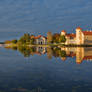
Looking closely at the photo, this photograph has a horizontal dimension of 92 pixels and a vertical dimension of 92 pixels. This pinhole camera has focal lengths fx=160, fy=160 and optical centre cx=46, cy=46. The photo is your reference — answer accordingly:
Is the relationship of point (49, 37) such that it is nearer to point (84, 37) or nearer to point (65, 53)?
point (84, 37)

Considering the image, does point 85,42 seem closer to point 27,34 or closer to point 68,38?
point 68,38

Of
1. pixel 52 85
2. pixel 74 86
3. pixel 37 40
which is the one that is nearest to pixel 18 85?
pixel 52 85

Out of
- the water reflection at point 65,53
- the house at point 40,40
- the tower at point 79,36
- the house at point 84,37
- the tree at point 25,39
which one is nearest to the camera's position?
the water reflection at point 65,53

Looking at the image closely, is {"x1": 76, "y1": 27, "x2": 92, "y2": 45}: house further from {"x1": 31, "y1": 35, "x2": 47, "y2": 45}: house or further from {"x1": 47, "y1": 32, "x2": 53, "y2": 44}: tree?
{"x1": 31, "y1": 35, "x2": 47, "y2": 45}: house

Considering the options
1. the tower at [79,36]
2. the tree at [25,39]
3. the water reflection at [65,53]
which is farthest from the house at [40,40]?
the water reflection at [65,53]

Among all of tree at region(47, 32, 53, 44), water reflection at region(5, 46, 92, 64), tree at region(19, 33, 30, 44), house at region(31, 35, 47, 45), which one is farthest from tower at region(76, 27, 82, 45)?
water reflection at region(5, 46, 92, 64)

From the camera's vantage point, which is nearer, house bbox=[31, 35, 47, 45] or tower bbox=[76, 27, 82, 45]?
tower bbox=[76, 27, 82, 45]

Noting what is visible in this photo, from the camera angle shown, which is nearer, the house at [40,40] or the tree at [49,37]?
the tree at [49,37]

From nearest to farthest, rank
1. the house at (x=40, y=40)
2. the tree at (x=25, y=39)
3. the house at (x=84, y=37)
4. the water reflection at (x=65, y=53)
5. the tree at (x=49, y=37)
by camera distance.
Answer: the water reflection at (x=65, y=53) → the house at (x=84, y=37) → the tree at (x=25, y=39) → the tree at (x=49, y=37) → the house at (x=40, y=40)

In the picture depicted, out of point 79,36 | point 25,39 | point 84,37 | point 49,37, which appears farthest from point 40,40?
point 84,37

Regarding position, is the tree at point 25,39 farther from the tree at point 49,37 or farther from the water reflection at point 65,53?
the water reflection at point 65,53

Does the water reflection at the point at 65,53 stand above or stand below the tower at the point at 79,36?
below

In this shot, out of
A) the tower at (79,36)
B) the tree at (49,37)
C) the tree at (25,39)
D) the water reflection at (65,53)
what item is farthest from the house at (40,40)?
the water reflection at (65,53)

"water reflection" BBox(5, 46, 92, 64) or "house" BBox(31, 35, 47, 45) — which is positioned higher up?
"house" BBox(31, 35, 47, 45)
